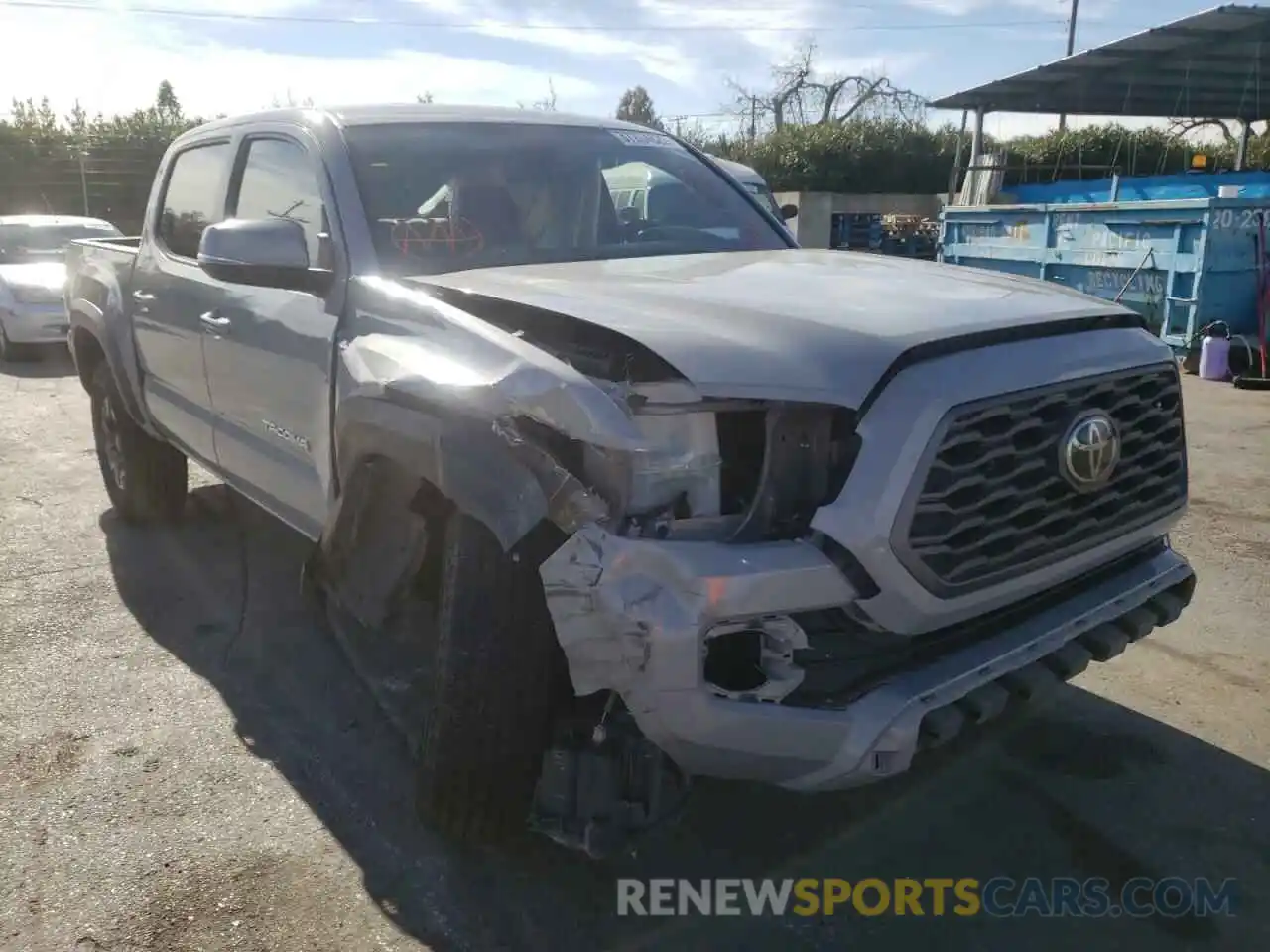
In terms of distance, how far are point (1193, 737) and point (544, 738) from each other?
2151 mm

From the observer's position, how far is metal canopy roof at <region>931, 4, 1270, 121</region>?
1398 centimetres

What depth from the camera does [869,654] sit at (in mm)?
2340

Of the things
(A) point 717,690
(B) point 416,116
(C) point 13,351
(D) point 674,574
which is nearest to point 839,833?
(A) point 717,690

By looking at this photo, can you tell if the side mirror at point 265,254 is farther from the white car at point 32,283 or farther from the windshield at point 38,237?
the windshield at point 38,237

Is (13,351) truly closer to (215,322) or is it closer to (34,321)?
(34,321)

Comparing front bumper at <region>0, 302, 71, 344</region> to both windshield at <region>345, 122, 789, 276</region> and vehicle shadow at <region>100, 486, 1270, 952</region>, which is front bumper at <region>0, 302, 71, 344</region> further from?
windshield at <region>345, 122, 789, 276</region>

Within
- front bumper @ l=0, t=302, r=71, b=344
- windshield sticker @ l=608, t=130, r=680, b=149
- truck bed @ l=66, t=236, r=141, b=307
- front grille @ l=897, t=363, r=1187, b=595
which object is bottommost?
front bumper @ l=0, t=302, r=71, b=344

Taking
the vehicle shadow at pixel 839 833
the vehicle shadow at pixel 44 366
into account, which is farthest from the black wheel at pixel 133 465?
the vehicle shadow at pixel 44 366

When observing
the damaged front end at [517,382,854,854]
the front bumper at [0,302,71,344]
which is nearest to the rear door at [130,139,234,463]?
the damaged front end at [517,382,854,854]

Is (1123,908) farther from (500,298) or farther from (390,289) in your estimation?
(390,289)

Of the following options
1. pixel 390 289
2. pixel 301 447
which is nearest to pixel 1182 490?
pixel 390 289

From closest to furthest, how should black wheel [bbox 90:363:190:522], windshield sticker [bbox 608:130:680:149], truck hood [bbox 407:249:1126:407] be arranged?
truck hood [bbox 407:249:1126:407], windshield sticker [bbox 608:130:680:149], black wheel [bbox 90:363:190:522]

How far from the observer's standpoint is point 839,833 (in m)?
2.94

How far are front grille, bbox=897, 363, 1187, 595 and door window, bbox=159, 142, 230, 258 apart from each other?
3169 millimetres
